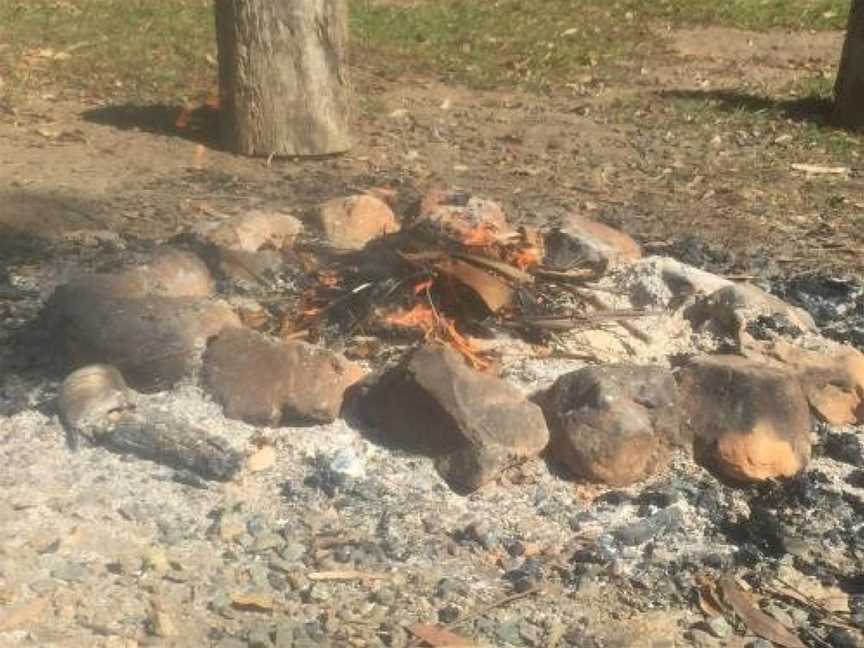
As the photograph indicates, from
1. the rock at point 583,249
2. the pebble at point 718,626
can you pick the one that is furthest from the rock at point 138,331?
the pebble at point 718,626

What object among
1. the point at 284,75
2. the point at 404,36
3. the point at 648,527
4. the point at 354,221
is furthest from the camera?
the point at 404,36

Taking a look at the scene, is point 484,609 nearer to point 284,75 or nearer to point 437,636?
point 437,636

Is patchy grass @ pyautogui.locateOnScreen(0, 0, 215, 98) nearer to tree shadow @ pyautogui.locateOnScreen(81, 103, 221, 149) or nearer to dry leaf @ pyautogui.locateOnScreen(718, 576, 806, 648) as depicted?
tree shadow @ pyautogui.locateOnScreen(81, 103, 221, 149)

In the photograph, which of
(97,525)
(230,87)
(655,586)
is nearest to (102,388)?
(97,525)

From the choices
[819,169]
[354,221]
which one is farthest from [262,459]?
[819,169]

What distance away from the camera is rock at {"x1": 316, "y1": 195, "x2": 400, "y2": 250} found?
5.12 meters

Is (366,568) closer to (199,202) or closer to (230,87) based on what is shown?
(199,202)

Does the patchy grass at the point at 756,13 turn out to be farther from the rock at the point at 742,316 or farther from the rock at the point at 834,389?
the rock at the point at 834,389

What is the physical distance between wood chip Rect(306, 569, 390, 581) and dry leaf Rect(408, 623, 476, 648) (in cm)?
20

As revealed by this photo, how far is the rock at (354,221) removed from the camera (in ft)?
16.8

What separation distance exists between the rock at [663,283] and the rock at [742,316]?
6 cm

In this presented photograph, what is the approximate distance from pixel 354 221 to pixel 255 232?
0.36 meters

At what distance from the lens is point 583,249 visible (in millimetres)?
4855

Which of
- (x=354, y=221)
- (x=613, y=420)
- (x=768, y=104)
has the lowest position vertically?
(x=768, y=104)
